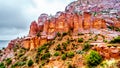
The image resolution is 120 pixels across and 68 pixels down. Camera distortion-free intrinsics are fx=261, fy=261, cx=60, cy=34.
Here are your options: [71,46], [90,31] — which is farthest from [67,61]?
[90,31]

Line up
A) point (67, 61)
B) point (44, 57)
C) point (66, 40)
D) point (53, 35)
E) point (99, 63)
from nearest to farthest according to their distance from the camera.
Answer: point (99, 63) → point (67, 61) → point (44, 57) → point (66, 40) → point (53, 35)

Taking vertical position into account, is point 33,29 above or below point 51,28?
below

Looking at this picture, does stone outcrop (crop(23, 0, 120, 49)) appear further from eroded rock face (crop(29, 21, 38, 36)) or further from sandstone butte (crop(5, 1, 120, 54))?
eroded rock face (crop(29, 21, 38, 36))

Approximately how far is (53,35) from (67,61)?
3195 centimetres

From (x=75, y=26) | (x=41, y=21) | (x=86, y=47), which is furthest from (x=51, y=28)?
(x=86, y=47)

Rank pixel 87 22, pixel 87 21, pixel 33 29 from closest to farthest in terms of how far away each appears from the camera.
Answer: pixel 87 22 < pixel 87 21 < pixel 33 29

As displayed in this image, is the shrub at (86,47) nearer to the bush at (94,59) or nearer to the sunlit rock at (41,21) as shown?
the bush at (94,59)

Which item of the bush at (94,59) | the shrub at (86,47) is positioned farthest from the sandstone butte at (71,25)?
the bush at (94,59)

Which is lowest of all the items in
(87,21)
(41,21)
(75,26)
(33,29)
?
(33,29)

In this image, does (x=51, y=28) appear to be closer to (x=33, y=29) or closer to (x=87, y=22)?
(x=33, y=29)

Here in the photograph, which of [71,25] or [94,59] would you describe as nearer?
[94,59]

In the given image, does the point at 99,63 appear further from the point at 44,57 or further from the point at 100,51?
the point at 44,57

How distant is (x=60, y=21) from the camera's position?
114 meters

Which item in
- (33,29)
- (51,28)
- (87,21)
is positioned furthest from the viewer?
(33,29)
